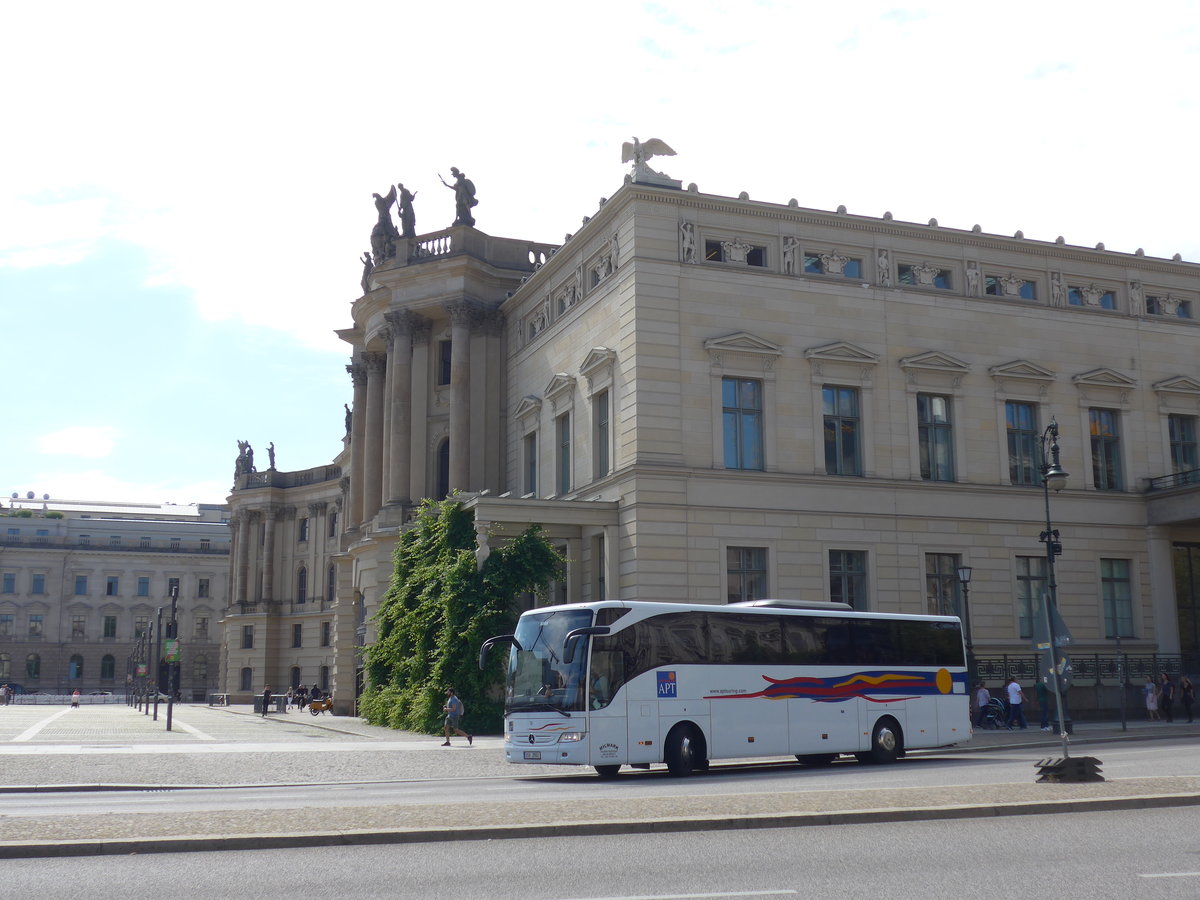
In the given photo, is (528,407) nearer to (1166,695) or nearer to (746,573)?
(746,573)

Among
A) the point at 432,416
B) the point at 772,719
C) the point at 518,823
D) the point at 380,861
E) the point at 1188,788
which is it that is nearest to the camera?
the point at 380,861

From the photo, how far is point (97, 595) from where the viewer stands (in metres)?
157

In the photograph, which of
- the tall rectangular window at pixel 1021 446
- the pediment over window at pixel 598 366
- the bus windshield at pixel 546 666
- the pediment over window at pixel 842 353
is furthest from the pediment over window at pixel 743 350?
the bus windshield at pixel 546 666

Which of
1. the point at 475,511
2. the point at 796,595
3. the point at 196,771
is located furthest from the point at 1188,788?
the point at 475,511

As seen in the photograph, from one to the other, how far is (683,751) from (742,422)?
63.2ft

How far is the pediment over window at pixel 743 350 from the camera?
43109mm

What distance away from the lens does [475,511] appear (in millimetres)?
43250

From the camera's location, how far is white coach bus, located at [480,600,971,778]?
25.5 meters

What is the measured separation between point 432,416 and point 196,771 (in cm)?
3209

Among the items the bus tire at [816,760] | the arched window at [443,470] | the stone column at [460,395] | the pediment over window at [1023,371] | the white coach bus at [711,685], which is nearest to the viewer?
the white coach bus at [711,685]

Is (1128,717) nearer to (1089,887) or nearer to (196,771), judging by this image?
(196,771)

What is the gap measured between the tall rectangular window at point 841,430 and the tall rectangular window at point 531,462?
13756 millimetres

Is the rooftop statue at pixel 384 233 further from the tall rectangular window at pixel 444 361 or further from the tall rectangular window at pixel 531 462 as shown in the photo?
the tall rectangular window at pixel 531 462

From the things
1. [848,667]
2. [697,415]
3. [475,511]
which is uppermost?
[697,415]
